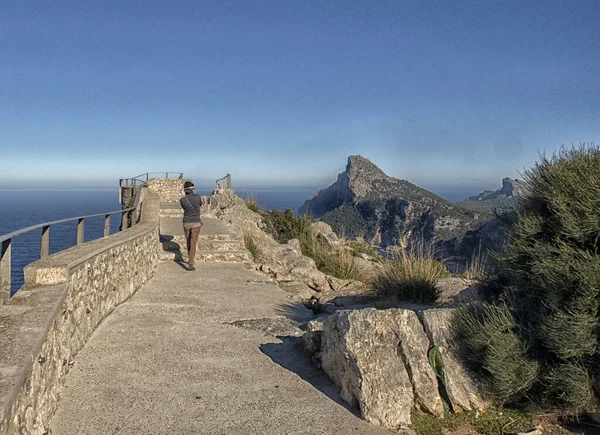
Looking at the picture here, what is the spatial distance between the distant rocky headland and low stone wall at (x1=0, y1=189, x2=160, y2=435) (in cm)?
814

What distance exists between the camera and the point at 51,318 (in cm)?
423

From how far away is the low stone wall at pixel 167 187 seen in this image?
3164 centimetres

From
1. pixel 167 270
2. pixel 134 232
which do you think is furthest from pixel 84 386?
pixel 167 270

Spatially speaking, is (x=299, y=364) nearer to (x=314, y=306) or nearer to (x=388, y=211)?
(x=314, y=306)

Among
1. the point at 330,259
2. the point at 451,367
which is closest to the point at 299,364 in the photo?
the point at 451,367

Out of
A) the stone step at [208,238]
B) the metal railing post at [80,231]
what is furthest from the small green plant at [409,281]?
the metal railing post at [80,231]

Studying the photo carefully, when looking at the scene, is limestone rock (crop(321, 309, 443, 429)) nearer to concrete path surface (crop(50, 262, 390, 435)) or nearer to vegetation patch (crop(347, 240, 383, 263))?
concrete path surface (crop(50, 262, 390, 435))

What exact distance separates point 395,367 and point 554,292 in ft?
4.65

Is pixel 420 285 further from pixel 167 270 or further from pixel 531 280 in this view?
pixel 167 270

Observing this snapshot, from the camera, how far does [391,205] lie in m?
43.6

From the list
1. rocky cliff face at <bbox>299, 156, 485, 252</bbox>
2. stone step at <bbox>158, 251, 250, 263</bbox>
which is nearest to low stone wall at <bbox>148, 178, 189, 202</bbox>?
Answer: rocky cliff face at <bbox>299, 156, 485, 252</bbox>

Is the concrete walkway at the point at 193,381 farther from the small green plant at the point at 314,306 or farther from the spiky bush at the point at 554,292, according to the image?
the spiky bush at the point at 554,292

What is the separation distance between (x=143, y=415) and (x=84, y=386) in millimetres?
874

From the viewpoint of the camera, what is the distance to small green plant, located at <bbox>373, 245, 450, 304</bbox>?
28.5ft
